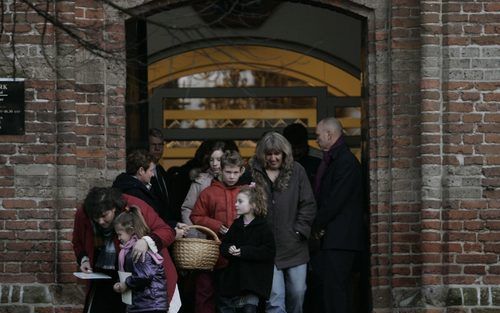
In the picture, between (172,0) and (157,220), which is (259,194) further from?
(172,0)

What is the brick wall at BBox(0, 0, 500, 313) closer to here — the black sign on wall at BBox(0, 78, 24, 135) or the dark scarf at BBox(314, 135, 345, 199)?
the black sign on wall at BBox(0, 78, 24, 135)

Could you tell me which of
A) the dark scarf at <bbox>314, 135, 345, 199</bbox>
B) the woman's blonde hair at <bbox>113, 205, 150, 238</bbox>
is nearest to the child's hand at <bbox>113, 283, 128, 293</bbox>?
the woman's blonde hair at <bbox>113, 205, 150, 238</bbox>

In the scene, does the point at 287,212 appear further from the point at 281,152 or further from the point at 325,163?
the point at 325,163

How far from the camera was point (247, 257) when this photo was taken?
11.1 meters

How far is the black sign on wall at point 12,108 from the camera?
39.0 feet

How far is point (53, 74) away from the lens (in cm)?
1191

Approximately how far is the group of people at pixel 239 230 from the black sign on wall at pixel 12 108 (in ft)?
3.52

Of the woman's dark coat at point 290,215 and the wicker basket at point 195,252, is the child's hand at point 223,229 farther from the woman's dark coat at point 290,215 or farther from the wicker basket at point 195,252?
the woman's dark coat at point 290,215

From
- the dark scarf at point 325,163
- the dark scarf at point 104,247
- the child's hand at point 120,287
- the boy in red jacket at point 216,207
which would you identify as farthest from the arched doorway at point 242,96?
the child's hand at point 120,287

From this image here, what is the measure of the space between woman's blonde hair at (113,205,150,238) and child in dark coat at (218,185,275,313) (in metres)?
0.90

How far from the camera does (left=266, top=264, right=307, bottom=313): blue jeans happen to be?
11.5m

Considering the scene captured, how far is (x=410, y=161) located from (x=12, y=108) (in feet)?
11.2

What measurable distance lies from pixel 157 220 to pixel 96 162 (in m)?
1.48

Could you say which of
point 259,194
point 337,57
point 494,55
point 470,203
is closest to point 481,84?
point 494,55
